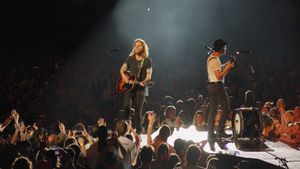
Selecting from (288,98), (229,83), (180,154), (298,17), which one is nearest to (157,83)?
(229,83)

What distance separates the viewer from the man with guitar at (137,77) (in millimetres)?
7266

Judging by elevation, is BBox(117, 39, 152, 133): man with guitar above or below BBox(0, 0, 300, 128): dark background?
below

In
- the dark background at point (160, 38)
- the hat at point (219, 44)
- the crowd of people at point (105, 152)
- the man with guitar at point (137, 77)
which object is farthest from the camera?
the dark background at point (160, 38)

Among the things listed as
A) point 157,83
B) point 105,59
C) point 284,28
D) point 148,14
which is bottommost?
point 157,83

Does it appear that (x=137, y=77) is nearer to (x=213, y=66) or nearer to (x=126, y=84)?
(x=126, y=84)

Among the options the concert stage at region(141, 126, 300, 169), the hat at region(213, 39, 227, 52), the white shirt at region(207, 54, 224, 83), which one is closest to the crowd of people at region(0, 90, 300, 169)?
the concert stage at region(141, 126, 300, 169)

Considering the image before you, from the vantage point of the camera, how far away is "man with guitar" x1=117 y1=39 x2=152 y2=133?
7266 millimetres

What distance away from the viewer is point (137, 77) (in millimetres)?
7324

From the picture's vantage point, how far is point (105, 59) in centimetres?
1550

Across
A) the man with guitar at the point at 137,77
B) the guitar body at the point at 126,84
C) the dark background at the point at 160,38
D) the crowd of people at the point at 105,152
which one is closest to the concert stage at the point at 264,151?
the crowd of people at the point at 105,152

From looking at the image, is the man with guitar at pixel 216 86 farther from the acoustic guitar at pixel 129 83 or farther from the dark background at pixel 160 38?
the dark background at pixel 160 38

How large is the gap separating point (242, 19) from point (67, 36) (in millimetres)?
8144

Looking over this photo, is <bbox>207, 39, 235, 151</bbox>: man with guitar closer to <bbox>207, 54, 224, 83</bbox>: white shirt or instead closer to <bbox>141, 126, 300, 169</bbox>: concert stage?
<bbox>207, 54, 224, 83</bbox>: white shirt

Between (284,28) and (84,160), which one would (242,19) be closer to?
(284,28)
